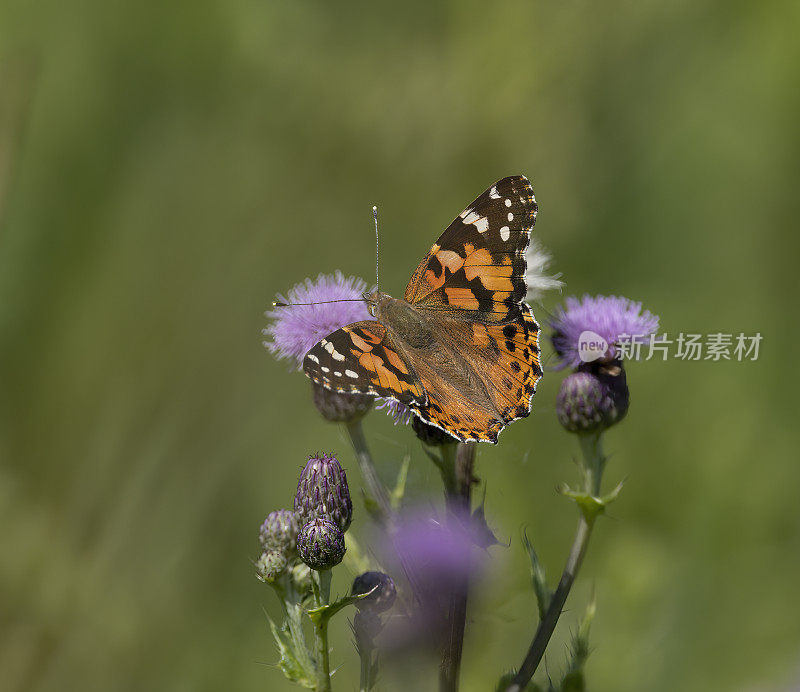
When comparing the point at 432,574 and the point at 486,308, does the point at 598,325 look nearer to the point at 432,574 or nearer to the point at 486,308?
the point at 486,308

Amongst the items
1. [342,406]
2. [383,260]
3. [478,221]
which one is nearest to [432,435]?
[342,406]

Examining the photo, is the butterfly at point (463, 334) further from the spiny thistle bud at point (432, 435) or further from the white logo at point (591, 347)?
the white logo at point (591, 347)

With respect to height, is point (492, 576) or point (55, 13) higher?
point (55, 13)

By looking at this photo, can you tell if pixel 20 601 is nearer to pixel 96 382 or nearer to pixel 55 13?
pixel 96 382

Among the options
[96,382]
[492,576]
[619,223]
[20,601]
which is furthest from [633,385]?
[20,601]

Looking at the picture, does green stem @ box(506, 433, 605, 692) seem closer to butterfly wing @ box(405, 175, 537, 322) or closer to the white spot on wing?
butterfly wing @ box(405, 175, 537, 322)

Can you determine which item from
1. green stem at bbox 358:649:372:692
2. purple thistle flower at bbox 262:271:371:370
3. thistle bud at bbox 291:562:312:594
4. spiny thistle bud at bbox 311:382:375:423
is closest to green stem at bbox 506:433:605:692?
green stem at bbox 358:649:372:692

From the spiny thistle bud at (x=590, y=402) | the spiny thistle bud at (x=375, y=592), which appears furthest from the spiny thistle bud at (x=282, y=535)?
the spiny thistle bud at (x=590, y=402)
